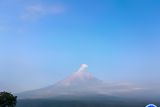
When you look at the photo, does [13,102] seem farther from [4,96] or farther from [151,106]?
[151,106]

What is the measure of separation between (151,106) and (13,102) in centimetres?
8449

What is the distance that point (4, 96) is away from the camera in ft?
438

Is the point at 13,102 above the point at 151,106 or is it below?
above

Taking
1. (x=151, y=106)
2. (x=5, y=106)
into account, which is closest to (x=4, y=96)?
(x=5, y=106)

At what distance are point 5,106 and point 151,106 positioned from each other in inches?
3356

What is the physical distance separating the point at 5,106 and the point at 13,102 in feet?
10.5

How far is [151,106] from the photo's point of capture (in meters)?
58.9

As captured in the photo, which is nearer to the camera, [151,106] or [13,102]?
[151,106]

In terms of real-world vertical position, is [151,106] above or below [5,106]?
below

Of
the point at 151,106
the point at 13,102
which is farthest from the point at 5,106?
the point at 151,106

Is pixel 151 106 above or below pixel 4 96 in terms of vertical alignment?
below

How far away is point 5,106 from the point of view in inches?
5271

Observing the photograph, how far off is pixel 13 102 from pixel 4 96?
4029mm

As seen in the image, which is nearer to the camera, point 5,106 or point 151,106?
point 151,106
